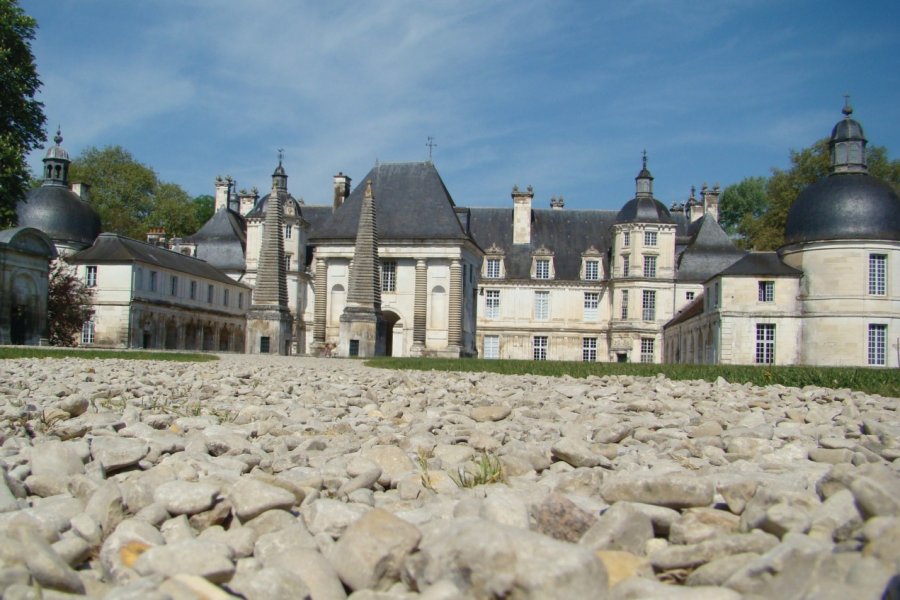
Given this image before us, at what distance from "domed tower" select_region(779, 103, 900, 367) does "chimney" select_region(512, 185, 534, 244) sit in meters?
20.9

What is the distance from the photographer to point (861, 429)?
687cm

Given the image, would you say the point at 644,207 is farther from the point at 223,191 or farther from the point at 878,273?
the point at 223,191

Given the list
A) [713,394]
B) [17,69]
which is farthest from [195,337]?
[713,394]

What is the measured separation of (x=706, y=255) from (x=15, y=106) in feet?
134

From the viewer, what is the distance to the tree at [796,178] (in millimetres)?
51438

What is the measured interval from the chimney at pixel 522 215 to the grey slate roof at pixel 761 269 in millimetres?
18945

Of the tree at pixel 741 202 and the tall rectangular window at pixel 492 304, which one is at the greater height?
the tree at pixel 741 202

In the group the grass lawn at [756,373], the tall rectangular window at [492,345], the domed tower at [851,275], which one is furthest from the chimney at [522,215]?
the grass lawn at [756,373]

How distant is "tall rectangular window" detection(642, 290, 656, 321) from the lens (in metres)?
52.9

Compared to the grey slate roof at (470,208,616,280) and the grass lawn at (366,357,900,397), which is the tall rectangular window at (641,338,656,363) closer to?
the grey slate roof at (470,208,616,280)

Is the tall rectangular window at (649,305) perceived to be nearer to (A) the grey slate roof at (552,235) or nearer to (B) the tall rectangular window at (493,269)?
(A) the grey slate roof at (552,235)

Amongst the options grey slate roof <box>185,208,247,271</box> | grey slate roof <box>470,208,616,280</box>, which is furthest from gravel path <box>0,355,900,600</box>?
grey slate roof <box>185,208,247,271</box>

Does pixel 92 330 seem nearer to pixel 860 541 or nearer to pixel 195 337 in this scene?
pixel 195 337

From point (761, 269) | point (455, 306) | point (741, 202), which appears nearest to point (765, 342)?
point (761, 269)
